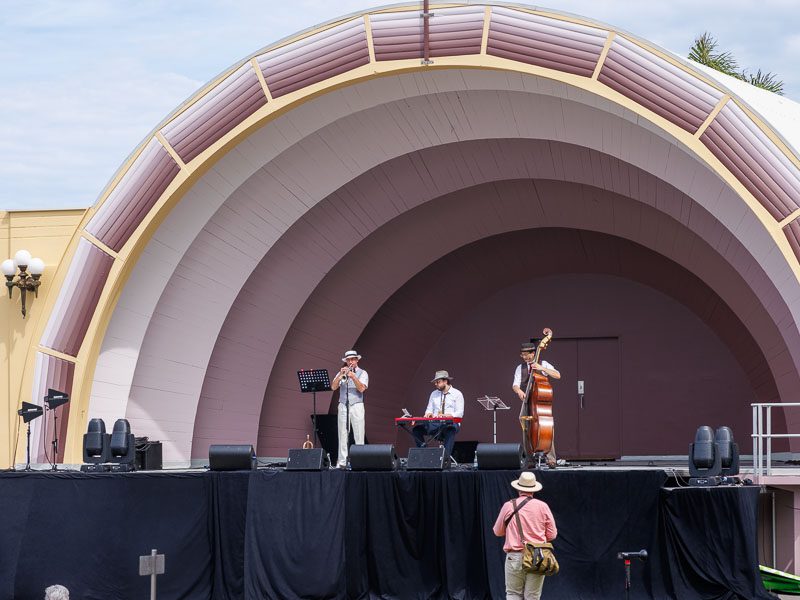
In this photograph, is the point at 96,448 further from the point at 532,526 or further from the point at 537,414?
the point at 532,526

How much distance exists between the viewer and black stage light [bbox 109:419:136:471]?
15.1 meters

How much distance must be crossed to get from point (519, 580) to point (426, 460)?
101 inches

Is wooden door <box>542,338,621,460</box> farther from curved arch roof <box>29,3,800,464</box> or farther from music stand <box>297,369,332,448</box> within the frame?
music stand <box>297,369,332,448</box>

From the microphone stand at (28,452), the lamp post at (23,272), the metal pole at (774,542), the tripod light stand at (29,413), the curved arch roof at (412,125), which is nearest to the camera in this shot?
the metal pole at (774,542)

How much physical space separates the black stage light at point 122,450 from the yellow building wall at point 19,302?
1882mm

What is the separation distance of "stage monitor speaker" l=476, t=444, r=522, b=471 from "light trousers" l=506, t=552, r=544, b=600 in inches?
73.3

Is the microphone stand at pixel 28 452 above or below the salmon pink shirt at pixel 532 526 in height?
above

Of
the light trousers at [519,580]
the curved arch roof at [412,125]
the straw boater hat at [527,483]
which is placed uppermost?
the curved arch roof at [412,125]

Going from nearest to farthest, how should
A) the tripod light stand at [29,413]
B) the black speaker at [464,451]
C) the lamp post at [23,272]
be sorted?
the tripod light stand at [29,413] → the lamp post at [23,272] → the black speaker at [464,451]

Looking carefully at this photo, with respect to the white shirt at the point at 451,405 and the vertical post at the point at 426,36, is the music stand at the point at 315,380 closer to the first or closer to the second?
the white shirt at the point at 451,405

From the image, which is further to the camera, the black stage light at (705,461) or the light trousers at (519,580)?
the black stage light at (705,461)

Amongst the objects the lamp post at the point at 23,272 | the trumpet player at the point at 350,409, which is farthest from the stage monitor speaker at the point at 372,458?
the lamp post at the point at 23,272

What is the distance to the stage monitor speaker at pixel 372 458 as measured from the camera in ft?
44.7

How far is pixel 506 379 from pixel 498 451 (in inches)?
424
